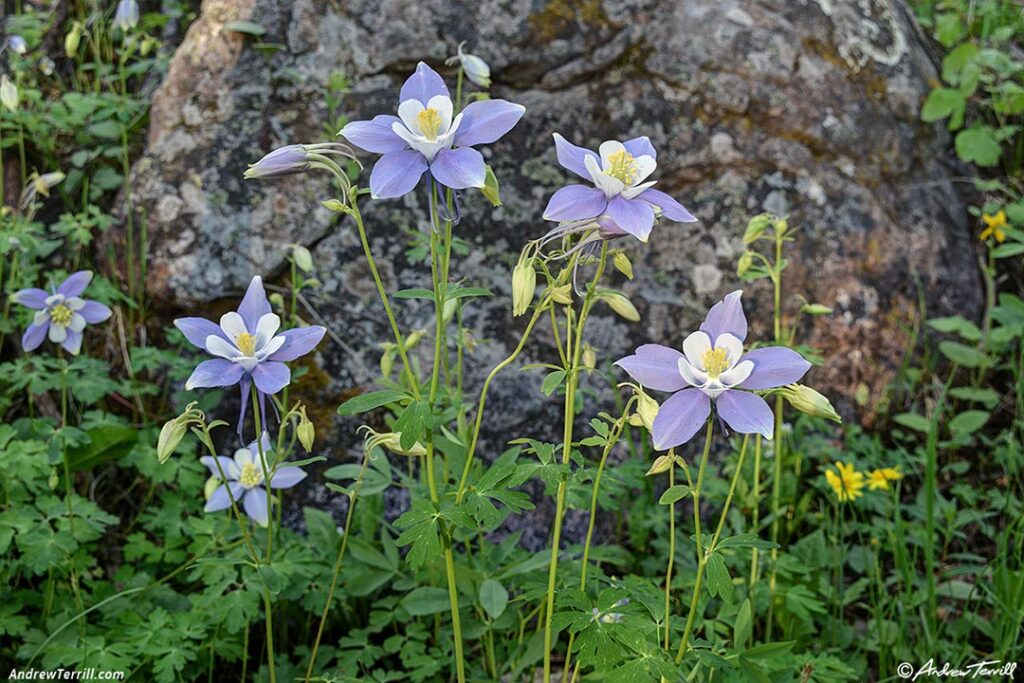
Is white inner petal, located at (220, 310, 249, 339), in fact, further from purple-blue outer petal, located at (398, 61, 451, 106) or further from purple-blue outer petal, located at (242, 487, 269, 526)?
purple-blue outer petal, located at (242, 487, 269, 526)

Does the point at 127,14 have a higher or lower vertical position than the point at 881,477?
higher

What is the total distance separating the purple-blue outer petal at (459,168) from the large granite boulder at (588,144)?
1511 mm

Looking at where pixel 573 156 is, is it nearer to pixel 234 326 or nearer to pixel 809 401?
pixel 809 401

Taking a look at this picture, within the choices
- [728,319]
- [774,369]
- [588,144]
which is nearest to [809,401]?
[774,369]

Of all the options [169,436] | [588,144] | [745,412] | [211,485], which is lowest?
[211,485]

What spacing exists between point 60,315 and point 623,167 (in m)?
1.90

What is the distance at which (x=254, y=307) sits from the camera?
205 cm

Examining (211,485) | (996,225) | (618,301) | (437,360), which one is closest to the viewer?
(437,360)

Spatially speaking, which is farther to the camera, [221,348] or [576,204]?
[221,348]

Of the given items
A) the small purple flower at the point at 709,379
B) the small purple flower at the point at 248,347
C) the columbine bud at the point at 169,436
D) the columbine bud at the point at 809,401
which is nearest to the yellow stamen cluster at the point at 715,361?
the small purple flower at the point at 709,379

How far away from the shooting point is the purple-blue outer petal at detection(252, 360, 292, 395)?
1.90 meters

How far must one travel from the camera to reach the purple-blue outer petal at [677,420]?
1685 millimetres

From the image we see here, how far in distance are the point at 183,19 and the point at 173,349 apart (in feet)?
6.57

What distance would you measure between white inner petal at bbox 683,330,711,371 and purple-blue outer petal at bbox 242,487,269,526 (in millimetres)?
1314
